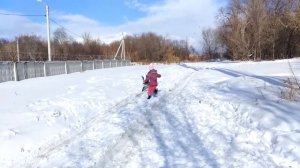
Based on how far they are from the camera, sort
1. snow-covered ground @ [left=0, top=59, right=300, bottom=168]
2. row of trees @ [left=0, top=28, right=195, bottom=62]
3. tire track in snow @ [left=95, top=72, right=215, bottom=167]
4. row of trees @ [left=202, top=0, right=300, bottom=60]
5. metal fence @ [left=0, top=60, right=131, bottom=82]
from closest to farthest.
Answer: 1. tire track in snow @ [left=95, top=72, right=215, bottom=167]
2. snow-covered ground @ [left=0, top=59, right=300, bottom=168]
3. metal fence @ [left=0, top=60, right=131, bottom=82]
4. row of trees @ [left=202, top=0, right=300, bottom=60]
5. row of trees @ [left=0, top=28, right=195, bottom=62]

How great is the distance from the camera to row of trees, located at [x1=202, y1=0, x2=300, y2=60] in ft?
229

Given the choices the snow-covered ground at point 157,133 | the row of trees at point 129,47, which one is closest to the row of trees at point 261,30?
the row of trees at point 129,47

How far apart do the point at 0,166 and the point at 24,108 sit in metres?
6.12

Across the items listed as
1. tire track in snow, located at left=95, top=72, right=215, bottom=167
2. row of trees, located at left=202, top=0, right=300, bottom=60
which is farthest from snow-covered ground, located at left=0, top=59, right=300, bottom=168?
row of trees, located at left=202, top=0, right=300, bottom=60

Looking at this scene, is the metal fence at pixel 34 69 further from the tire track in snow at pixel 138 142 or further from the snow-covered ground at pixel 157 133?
the tire track in snow at pixel 138 142

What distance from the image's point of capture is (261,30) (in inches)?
2736

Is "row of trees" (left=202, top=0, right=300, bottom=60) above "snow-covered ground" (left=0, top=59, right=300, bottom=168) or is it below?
above

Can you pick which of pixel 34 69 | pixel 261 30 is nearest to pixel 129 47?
pixel 261 30

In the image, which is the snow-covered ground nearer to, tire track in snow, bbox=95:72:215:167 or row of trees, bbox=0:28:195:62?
tire track in snow, bbox=95:72:215:167

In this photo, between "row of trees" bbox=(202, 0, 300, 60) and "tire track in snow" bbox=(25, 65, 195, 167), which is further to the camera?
"row of trees" bbox=(202, 0, 300, 60)

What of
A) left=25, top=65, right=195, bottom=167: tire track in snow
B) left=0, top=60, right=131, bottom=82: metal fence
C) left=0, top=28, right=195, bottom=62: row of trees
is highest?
left=0, top=28, right=195, bottom=62: row of trees

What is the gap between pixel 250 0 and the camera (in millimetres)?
70688

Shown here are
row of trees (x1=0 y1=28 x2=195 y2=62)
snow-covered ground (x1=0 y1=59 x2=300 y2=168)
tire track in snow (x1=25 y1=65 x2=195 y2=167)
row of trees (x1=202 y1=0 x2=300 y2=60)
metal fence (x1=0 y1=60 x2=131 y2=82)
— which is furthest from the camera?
row of trees (x1=0 y1=28 x2=195 y2=62)

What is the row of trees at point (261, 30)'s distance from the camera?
69.9m
